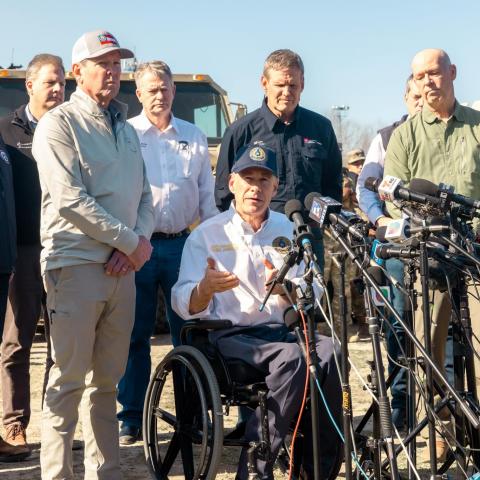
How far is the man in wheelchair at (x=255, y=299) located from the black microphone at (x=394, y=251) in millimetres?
549

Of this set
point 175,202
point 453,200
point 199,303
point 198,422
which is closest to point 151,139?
point 175,202

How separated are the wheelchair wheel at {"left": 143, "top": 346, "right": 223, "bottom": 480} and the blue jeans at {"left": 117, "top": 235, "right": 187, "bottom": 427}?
0.86 m

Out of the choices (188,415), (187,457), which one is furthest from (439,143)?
(187,457)

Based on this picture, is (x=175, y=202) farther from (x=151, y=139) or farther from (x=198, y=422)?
(x=198, y=422)

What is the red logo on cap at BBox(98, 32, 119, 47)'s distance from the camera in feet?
14.9

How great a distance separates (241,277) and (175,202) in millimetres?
1185

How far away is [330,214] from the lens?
3.63 meters

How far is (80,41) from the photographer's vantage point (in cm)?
455

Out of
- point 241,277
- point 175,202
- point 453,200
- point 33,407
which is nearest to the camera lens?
point 453,200

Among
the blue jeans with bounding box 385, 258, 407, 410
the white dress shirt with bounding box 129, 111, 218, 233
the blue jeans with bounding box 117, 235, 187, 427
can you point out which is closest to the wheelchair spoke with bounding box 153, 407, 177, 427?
the blue jeans with bounding box 117, 235, 187, 427

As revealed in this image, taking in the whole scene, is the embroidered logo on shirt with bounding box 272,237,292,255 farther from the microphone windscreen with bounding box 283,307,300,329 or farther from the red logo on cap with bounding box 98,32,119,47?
the red logo on cap with bounding box 98,32,119,47

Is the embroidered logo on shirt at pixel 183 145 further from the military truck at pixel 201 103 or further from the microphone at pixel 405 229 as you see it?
the military truck at pixel 201 103

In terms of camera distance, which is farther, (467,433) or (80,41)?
(80,41)

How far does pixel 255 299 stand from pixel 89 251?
820 mm
